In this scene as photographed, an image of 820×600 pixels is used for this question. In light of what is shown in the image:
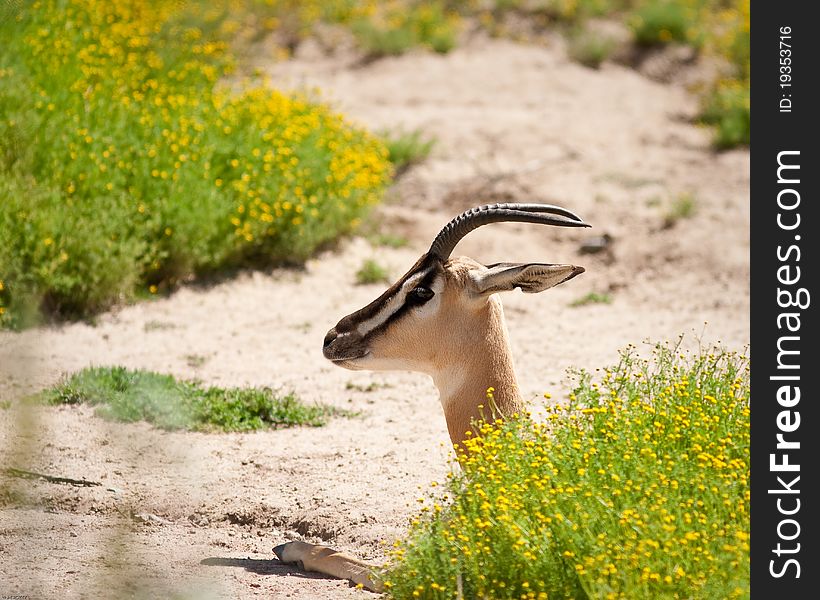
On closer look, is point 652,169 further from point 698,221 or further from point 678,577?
point 678,577

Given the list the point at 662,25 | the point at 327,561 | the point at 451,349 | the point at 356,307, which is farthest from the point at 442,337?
the point at 662,25

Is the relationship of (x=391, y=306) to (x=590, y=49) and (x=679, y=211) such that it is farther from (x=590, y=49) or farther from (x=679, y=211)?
(x=590, y=49)

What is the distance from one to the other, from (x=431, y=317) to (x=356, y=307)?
15.7ft

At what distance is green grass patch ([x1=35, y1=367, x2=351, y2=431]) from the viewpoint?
25.8 ft

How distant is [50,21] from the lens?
37.8ft

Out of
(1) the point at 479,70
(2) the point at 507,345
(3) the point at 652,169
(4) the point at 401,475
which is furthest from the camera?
(1) the point at 479,70

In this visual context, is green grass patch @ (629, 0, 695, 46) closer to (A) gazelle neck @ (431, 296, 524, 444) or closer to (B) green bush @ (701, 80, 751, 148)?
(B) green bush @ (701, 80, 751, 148)

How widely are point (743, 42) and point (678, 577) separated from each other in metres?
14.2

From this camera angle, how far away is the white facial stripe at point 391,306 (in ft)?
19.4

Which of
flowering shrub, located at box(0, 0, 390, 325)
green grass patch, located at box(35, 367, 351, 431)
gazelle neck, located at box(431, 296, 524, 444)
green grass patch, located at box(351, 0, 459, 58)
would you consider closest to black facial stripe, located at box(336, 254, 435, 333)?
gazelle neck, located at box(431, 296, 524, 444)

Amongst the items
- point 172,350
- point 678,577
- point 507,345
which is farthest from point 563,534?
point 172,350

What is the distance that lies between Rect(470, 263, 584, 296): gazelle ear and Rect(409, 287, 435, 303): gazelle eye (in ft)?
0.71

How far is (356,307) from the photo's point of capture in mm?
10680

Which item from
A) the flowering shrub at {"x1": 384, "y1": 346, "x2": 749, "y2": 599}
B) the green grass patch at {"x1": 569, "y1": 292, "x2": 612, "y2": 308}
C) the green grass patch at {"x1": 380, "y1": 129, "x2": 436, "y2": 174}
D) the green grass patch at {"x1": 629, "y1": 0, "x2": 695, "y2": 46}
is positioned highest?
the green grass patch at {"x1": 629, "y1": 0, "x2": 695, "y2": 46}
